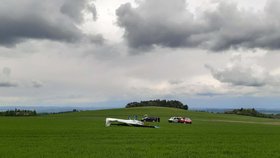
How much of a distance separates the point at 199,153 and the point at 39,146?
10954 mm

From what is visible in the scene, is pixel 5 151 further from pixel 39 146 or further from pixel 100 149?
pixel 100 149

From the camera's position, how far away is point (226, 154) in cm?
2584

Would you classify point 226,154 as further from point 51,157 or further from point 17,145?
point 17,145

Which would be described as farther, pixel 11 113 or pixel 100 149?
pixel 11 113

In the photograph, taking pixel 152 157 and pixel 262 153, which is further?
pixel 262 153

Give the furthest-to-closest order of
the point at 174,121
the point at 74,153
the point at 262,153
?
the point at 174,121
the point at 262,153
the point at 74,153

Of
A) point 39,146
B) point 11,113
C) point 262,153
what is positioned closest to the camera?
point 262,153

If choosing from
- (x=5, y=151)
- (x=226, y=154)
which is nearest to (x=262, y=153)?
(x=226, y=154)

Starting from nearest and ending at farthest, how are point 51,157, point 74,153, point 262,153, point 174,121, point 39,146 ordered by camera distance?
point 51,157 < point 74,153 < point 262,153 < point 39,146 < point 174,121

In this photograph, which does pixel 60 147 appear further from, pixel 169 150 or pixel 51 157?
pixel 169 150

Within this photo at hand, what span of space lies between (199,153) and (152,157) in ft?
12.0

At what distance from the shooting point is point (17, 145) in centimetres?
2958

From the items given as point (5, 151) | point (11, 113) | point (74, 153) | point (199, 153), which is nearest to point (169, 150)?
point (199, 153)

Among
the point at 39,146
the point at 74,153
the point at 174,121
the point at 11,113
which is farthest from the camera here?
the point at 11,113
